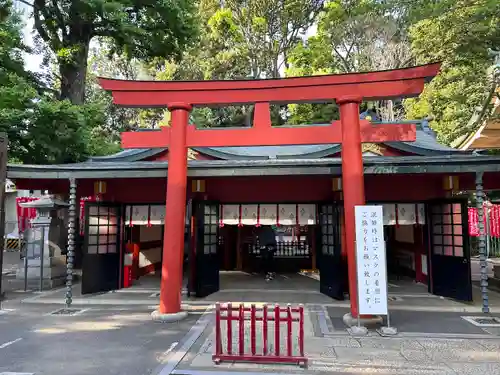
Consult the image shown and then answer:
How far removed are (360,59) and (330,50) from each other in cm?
236

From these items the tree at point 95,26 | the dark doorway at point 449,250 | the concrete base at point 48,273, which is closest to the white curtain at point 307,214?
the dark doorway at point 449,250

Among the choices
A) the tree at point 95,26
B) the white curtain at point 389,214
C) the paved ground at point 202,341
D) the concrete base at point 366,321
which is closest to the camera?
the paved ground at point 202,341

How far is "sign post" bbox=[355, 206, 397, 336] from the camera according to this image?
686 cm

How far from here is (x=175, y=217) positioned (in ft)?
27.0

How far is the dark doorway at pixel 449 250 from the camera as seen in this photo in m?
9.63

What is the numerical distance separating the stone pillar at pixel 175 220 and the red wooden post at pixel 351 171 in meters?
3.50

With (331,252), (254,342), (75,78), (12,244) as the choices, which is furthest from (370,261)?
(12,244)

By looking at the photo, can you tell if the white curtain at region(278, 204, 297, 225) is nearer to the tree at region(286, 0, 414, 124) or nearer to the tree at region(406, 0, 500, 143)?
the tree at region(406, 0, 500, 143)

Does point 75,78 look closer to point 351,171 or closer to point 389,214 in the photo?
point 351,171

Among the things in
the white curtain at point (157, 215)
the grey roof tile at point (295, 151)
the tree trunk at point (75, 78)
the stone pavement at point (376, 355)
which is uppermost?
the tree trunk at point (75, 78)

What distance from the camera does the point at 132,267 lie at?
12.8 m

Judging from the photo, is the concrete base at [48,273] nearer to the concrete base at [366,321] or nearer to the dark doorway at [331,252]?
the dark doorway at [331,252]

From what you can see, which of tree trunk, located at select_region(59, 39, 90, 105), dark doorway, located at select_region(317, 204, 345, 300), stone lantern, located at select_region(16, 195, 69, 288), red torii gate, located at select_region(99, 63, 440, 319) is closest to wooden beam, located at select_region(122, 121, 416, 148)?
red torii gate, located at select_region(99, 63, 440, 319)

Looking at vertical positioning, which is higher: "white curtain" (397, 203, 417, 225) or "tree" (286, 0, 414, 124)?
"tree" (286, 0, 414, 124)
